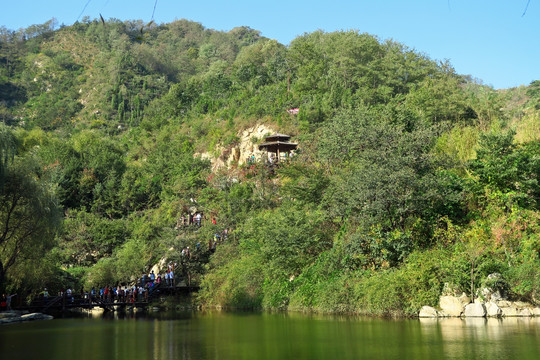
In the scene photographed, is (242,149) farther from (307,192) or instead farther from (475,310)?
(475,310)

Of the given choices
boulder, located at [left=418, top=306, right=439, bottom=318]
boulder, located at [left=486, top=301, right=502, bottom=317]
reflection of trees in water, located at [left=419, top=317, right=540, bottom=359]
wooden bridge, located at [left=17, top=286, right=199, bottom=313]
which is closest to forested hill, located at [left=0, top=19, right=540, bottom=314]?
boulder, located at [left=418, top=306, right=439, bottom=318]

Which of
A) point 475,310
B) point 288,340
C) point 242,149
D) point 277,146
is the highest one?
point 242,149

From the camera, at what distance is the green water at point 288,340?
1264 centimetres

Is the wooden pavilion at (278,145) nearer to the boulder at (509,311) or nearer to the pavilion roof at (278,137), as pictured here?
the pavilion roof at (278,137)

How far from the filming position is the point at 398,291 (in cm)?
2186

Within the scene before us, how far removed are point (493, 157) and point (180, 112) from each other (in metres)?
44.1

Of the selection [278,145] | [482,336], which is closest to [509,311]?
[482,336]

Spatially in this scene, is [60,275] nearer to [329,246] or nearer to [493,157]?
[329,246]

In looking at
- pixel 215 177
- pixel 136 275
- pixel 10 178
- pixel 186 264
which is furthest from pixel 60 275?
pixel 215 177

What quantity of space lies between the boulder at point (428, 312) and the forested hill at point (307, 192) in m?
0.39

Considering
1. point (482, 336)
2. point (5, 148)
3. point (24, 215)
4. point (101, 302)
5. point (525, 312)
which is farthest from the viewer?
point (101, 302)

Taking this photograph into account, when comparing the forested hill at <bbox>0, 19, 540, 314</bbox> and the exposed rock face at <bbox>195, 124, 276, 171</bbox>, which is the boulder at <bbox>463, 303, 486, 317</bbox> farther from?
the exposed rock face at <bbox>195, 124, 276, 171</bbox>

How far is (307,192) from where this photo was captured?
30609mm

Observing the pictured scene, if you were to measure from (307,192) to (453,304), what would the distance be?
11588mm
